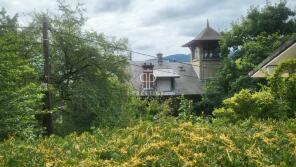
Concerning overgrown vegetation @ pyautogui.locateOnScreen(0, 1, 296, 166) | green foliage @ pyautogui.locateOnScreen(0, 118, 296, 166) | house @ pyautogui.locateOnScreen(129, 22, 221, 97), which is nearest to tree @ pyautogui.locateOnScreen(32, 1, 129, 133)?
overgrown vegetation @ pyautogui.locateOnScreen(0, 1, 296, 166)

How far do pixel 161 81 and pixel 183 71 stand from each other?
4518 mm

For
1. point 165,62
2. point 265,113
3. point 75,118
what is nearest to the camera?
point 265,113

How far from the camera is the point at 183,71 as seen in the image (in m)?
50.8

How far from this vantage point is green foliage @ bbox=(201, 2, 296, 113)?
3694cm

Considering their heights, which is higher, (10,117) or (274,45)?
(274,45)

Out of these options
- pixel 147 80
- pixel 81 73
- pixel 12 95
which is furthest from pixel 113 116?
pixel 147 80

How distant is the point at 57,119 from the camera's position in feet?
88.7

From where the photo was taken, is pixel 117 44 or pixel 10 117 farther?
pixel 117 44

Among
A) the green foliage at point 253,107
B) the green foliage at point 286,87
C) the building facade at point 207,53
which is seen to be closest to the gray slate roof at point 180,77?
the building facade at point 207,53

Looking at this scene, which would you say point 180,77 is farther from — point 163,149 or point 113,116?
point 163,149

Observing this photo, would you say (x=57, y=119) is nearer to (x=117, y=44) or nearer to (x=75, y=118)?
(x=75, y=118)

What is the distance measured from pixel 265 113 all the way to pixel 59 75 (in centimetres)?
1862

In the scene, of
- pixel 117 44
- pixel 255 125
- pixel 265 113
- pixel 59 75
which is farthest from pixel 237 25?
pixel 255 125

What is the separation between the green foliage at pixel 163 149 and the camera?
133 inches
